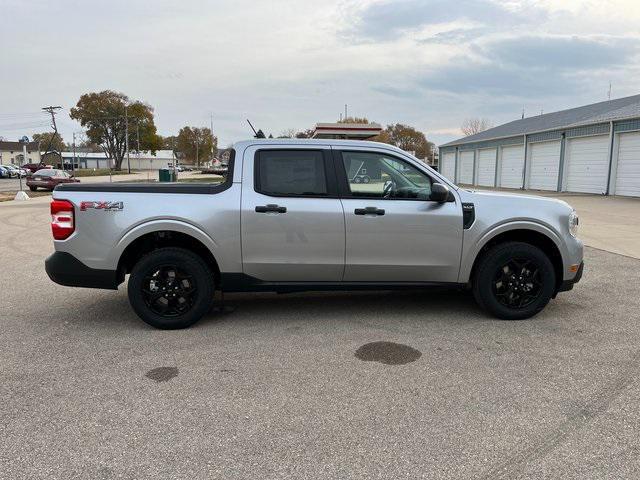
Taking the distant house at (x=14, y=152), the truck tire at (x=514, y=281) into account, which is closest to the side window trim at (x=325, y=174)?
the truck tire at (x=514, y=281)

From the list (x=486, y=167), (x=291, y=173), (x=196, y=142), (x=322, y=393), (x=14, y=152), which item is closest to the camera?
(x=322, y=393)

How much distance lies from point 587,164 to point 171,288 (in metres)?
25.3

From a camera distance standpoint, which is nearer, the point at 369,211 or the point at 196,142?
the point at 369,211

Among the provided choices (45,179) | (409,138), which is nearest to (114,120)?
(409,138)

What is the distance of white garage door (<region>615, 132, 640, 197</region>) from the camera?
21.8 metres

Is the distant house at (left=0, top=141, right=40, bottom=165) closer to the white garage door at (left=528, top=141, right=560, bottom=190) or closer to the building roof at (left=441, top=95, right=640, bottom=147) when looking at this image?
the building roof at (left=441, top=95, right=640, bottom=147)

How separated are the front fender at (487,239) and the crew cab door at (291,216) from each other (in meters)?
1.22

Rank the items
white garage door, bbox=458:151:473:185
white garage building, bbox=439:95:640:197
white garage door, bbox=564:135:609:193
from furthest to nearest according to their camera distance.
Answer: white garage door, bbox=458:151:473:185 → white garage door, bbox=564:135:609:193 → white garage building, bbox=439:95:640:197

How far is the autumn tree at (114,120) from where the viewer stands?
79250mm

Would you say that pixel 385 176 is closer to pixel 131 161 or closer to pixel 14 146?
pixel 131 161

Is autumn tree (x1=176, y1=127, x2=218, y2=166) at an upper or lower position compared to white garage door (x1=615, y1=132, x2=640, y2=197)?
upper

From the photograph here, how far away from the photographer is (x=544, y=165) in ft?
95.3

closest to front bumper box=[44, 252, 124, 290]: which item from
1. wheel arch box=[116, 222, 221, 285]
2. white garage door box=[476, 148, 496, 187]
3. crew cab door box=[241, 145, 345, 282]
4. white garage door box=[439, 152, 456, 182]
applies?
wheel arch box=[116, 222, 221, 285]

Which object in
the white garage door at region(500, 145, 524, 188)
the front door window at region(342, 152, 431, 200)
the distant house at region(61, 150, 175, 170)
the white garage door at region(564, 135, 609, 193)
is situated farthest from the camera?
the distant house at region(61, 150, 175, 170)
